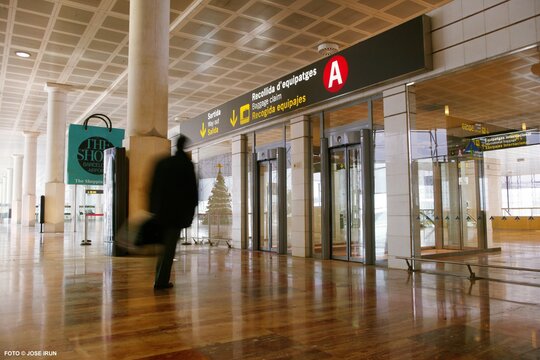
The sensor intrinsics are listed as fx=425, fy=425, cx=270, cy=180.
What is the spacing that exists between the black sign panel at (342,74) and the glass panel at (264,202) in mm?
1376

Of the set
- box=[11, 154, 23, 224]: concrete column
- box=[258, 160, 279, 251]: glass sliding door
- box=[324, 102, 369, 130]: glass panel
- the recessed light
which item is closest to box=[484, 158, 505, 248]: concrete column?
box=[324, 102, 369, 130]: glass panel

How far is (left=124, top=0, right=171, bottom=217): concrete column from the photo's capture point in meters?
8.81

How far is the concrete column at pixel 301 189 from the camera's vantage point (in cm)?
994

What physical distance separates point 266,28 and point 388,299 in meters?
8.30

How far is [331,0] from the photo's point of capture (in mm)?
9617

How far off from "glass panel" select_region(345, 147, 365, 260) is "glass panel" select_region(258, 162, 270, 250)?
3.27 metres

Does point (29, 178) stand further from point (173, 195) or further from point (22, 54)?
point (173, 195)

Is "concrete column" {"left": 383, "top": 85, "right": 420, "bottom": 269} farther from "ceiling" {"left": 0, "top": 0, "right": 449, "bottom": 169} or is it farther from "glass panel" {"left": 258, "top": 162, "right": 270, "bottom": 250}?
"glass panel" {"left": 258, "top": 162, "right": 270, "bottom": 250}

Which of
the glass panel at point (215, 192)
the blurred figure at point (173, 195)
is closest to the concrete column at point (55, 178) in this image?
the glass panel at point (215, 192)

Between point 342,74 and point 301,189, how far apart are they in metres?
2.87

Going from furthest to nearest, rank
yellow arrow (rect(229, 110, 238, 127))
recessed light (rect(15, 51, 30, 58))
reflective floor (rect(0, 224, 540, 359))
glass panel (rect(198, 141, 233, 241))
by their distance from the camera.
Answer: glass panel (rect(198, 141, 233, 241)), recessed light (rect(15, 51, 30, 58)), yellow arrow (rect(229, 110, 238, 127)), reflective floor (rect(0, 224, 540, 359))

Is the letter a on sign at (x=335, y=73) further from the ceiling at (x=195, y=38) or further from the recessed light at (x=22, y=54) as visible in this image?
the recessed light at (x=22, y=54)

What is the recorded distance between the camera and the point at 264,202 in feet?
39.1

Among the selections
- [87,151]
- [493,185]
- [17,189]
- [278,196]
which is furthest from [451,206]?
[17,189]
